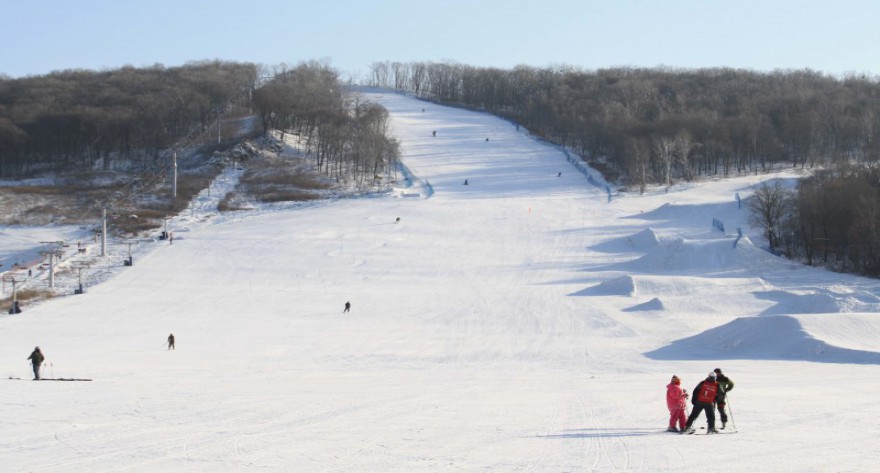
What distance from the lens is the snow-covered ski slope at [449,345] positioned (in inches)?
500

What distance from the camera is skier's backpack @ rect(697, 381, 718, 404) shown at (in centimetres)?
1388

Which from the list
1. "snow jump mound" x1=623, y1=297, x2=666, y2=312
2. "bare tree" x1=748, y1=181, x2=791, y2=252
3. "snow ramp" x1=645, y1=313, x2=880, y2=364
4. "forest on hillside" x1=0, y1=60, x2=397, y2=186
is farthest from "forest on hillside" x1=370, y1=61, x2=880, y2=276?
"forest on hillside" x1=0, y1=60, x2=397, y2=186

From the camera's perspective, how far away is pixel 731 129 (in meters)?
86.7

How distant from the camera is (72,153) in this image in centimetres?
9488

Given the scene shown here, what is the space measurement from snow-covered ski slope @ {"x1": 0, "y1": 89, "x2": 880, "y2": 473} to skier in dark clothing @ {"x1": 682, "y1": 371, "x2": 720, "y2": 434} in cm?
58

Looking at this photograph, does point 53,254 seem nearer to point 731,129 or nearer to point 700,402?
point 700,402

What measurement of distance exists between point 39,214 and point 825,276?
5767 centimetres

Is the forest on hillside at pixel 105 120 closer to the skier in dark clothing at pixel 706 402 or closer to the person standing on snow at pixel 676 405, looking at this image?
the person standing on snow at pixel 676 405

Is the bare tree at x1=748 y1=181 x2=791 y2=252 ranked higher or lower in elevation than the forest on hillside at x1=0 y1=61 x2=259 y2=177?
lower

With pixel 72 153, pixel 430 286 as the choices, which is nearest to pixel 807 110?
pixel 430 286

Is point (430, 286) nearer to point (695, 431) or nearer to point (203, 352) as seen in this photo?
point (203, 352)

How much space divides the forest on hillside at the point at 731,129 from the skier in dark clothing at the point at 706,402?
3581cm

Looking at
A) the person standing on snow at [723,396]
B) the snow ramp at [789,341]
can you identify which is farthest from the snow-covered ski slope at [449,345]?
Answer: the person standing on snow at [723,396]

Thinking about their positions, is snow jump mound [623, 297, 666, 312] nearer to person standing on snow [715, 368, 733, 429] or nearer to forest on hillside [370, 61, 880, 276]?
forest on hillside [370, 61, 880, 276]
